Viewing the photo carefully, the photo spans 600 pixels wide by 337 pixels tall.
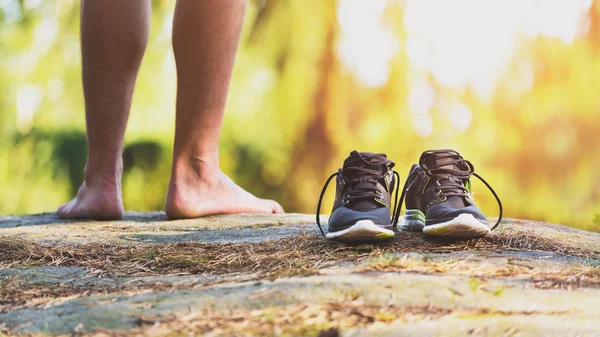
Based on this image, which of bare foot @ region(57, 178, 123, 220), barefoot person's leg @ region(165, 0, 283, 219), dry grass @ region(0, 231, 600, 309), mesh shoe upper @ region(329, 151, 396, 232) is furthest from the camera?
bare foot @ region(57, 178, 123, 220)

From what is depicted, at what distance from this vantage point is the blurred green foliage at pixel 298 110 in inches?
126

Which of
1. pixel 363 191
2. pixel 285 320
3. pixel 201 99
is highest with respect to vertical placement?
pixel 201 99

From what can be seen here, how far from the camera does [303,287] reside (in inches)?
28.2

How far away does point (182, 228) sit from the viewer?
1430 millimetres

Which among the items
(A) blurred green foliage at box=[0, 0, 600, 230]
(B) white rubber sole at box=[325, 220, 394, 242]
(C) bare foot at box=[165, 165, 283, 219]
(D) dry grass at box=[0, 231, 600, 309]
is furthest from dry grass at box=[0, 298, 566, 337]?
(A) blurred green foliage at box=[0, 0, 600, 230]

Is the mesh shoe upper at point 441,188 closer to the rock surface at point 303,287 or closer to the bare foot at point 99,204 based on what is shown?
the rock surface at point 303,287

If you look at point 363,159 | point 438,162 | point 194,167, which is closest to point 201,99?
point 194,167

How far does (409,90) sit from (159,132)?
1467mm

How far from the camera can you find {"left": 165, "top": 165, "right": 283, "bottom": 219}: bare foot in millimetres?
1600

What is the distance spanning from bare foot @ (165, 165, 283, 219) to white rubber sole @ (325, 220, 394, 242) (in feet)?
2.20

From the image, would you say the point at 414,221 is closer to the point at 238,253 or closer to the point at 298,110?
the point at 238,253

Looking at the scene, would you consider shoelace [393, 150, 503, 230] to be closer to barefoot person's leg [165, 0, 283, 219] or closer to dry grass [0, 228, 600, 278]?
dry grass [0, 228, 600, 278]

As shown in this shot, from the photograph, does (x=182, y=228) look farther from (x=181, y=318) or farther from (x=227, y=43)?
(x=181, y=318)

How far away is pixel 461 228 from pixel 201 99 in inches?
31.8
